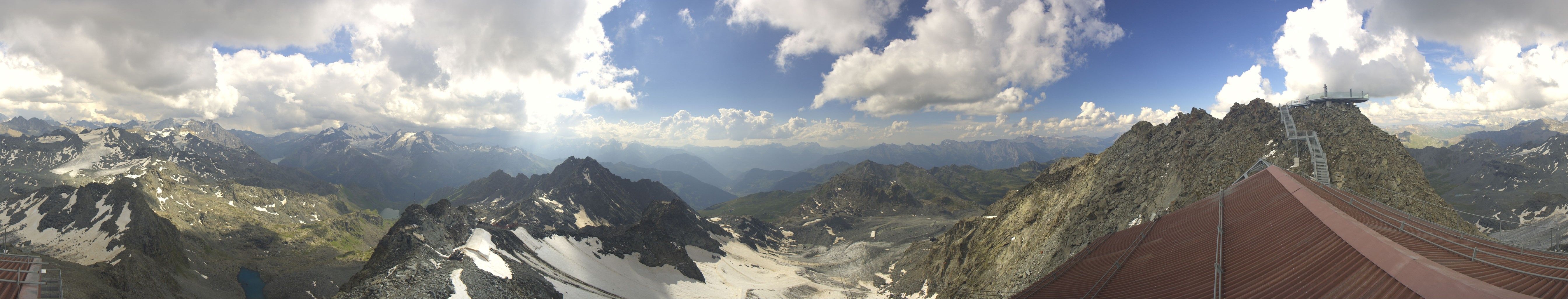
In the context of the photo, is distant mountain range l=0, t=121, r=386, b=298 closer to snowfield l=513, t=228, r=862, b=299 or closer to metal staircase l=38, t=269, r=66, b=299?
metal staircase l=38, t=269, r=66, b=299

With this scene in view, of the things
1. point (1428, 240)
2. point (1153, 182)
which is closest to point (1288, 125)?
Answer: point (1153, 182)

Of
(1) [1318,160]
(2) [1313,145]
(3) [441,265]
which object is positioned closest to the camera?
(1) [1318,160]

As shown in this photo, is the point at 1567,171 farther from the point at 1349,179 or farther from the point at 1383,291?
the point at 1383,291

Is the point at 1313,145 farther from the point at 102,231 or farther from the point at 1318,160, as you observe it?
the point at 102,231

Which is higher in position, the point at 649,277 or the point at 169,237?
A: the point at 169,237

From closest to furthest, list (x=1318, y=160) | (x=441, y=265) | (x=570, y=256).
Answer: (x=1318, y=160) → (x=441, y=265) → (x=570, y=256)

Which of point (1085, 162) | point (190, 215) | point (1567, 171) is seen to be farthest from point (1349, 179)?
point (1567, 171)

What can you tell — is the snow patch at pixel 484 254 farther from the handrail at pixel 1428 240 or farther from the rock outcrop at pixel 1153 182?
the handrail at pixel 1428 240

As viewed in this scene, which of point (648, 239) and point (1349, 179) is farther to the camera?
point (648, 239)
